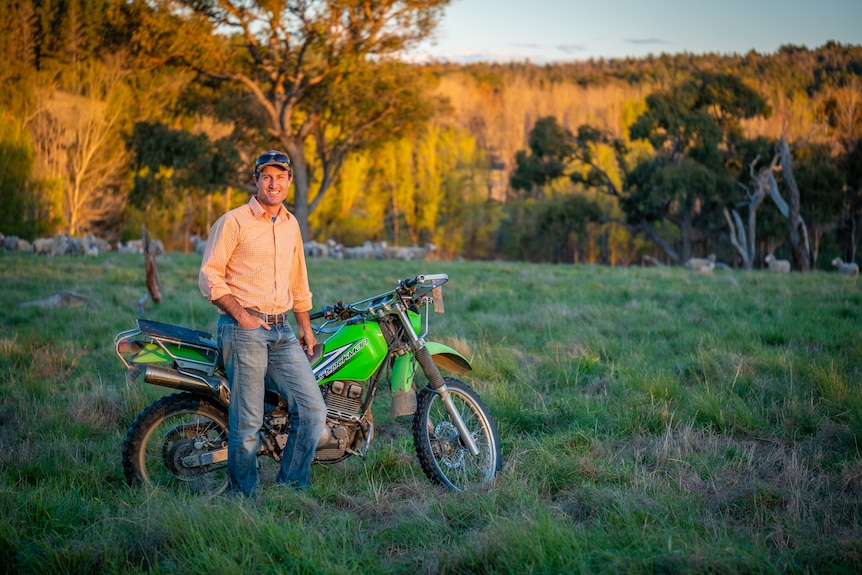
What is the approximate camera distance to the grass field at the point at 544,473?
346 cm

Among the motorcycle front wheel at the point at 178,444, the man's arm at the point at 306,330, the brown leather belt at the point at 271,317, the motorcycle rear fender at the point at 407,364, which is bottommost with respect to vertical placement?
the motorcycle front wheel at the point at 178,444

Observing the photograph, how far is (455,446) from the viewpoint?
15.6 ft

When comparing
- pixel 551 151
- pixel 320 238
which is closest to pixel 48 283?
pixel 551 151

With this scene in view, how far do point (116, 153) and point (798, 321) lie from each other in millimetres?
35842

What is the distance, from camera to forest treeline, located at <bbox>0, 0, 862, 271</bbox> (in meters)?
26.2

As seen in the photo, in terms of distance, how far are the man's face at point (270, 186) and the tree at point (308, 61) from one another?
2176 centimetres

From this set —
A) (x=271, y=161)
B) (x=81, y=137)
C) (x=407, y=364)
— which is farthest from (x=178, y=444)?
(x=81, y=137)

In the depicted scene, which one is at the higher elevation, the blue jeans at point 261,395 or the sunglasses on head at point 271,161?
the sunglasses on head at point 271,161

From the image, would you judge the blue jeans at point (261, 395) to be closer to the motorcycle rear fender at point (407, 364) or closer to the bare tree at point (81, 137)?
the motorcycle rear fender at point (407, 364)

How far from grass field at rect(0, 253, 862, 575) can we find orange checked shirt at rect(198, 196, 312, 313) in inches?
45.7

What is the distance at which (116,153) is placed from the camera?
37.8 meters

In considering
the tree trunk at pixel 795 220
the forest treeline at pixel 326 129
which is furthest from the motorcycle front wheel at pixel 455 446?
the tree trunk at pixel 795 220

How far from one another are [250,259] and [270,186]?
1.44ft

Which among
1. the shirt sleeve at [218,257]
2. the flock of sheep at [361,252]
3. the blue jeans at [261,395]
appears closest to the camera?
the shirt sleeve at [218,257]
